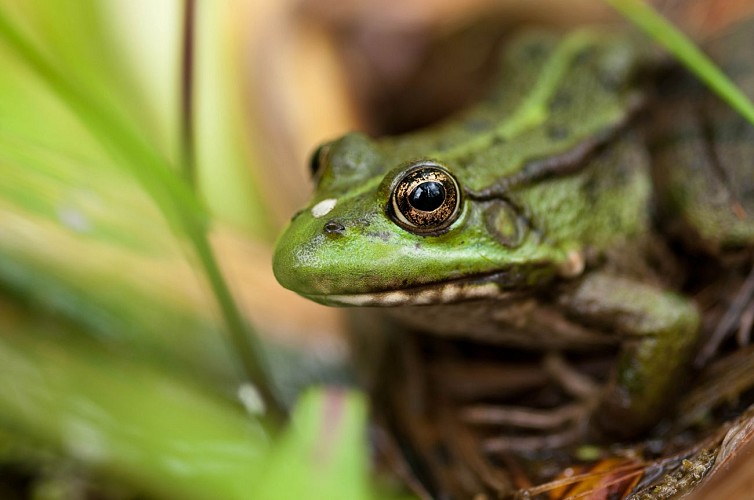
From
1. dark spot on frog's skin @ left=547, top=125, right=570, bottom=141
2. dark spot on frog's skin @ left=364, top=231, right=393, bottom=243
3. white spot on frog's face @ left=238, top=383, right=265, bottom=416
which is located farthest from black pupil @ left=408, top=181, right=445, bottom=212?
white spot on frog's face @ left=238, top=383, right=265, bottom=416

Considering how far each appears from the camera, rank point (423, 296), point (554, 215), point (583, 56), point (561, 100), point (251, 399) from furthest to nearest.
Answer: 1. point (583, 56)
2. point (561, 100)
3. point (554, 215)
4. point (251, 399)
5. point (423, 296)

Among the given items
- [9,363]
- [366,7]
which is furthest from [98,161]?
[366,7]

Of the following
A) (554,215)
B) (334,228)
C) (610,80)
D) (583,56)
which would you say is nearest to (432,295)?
(334,228)

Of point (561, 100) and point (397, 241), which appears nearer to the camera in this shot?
point (397, 241)

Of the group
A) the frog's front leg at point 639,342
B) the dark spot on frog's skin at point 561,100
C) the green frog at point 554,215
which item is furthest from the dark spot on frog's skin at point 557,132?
the frog's front leg at point 639,342

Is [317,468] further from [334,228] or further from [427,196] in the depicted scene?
[427,196]

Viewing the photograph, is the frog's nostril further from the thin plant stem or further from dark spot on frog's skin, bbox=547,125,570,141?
dark spot on frog's skin, bbox=547,125,570,141

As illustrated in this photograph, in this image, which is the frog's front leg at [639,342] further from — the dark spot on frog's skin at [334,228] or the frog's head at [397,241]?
the dark spot on frog's skin at [334,228]
